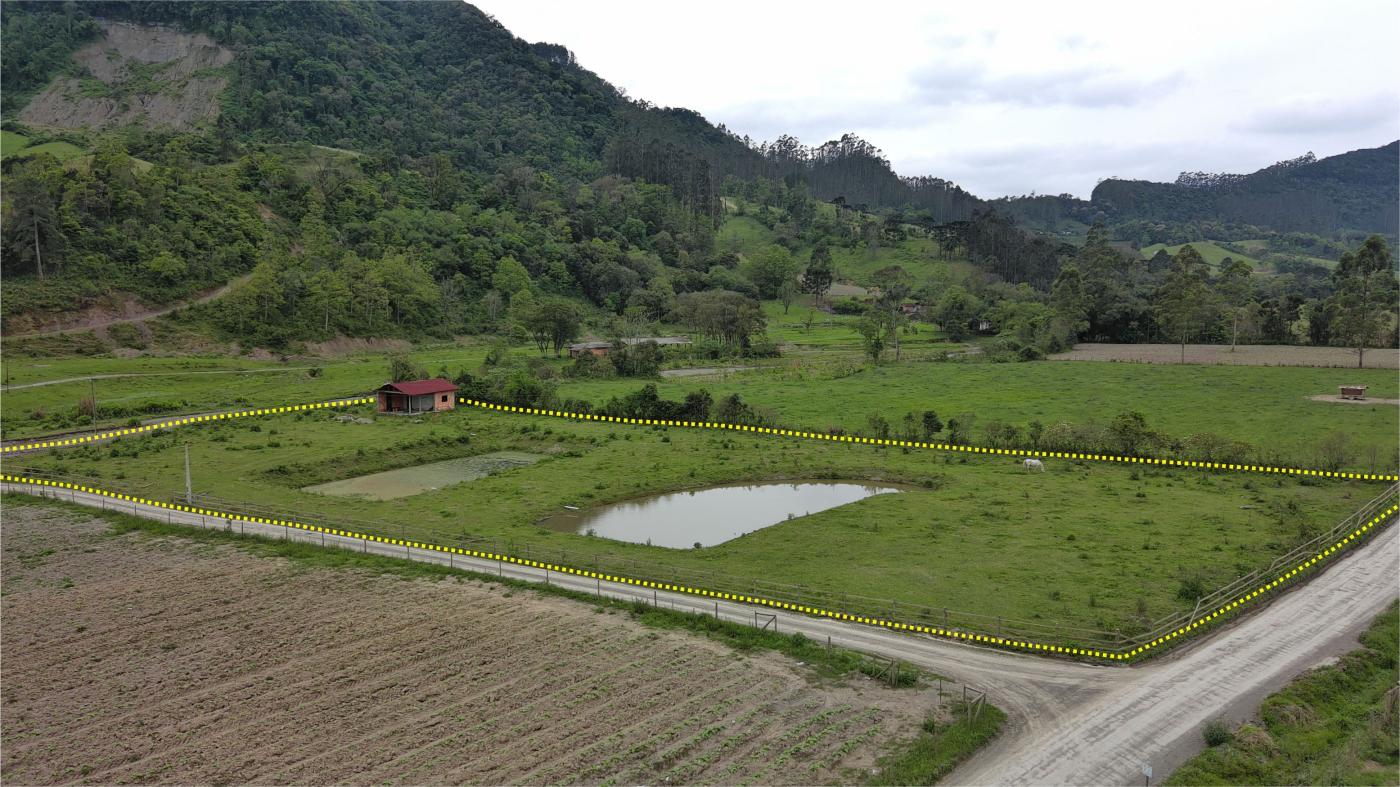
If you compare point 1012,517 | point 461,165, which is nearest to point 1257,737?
point 1012,517

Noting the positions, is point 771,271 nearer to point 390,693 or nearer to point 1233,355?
point 1233,355

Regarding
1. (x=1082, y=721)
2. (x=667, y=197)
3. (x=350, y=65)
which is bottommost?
(x=1082, y=721)

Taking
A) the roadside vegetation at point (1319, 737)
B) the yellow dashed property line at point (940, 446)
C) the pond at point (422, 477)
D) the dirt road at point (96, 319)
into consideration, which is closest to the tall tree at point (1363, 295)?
the yellow dashed property line at point (940, 446)

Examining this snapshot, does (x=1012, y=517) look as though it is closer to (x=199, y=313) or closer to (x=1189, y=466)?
(x=1189, y=466)

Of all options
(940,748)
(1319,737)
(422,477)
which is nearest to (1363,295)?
(1319,737)

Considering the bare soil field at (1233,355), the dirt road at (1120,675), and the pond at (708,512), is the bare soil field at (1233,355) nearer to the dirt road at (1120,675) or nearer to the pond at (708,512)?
the pond at (708,512)

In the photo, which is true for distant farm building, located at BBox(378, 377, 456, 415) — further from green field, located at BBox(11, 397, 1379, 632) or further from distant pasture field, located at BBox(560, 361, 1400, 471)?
distant pasture field, located at BBox(560, 361, 1400, 471)
